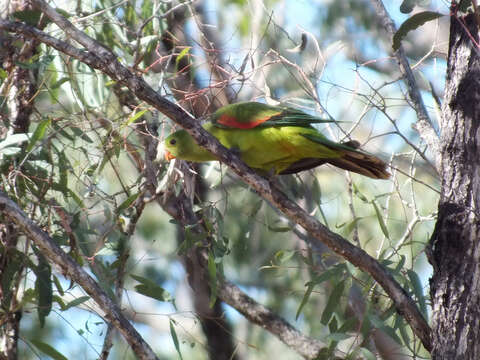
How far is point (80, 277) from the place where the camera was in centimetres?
242

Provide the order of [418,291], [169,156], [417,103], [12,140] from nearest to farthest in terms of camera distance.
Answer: [418,291]
[12,140]
[417,103]
[169,156]

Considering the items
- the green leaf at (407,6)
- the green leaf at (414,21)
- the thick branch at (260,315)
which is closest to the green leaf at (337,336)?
the thick branch at (260,315)

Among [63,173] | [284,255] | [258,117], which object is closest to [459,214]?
[284,255]

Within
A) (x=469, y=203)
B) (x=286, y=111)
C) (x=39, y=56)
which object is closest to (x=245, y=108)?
(x=286, y=111)

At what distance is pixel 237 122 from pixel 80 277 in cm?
143

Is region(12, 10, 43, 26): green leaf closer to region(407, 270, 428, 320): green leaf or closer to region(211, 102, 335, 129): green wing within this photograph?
region(211, 102, 335, 129): green wing

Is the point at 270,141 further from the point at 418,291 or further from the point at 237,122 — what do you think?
the point at 418,291

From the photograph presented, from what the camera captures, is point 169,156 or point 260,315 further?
point 260,315

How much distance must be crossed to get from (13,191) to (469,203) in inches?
81.9

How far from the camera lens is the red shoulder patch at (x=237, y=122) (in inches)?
136

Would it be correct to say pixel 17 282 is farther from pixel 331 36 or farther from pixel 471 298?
pixel 331 36

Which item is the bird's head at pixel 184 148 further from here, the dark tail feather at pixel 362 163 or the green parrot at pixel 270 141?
the dark tail feather at pixel 362 163

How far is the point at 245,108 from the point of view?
11.5 ft

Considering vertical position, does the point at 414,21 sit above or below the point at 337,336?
above
